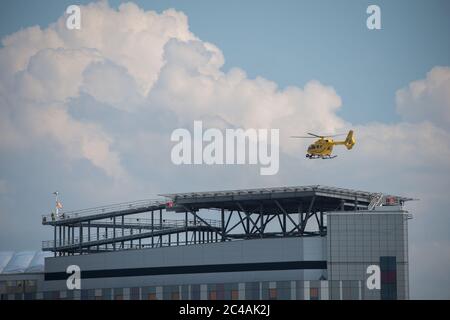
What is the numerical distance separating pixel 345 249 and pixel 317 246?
4.80 m
